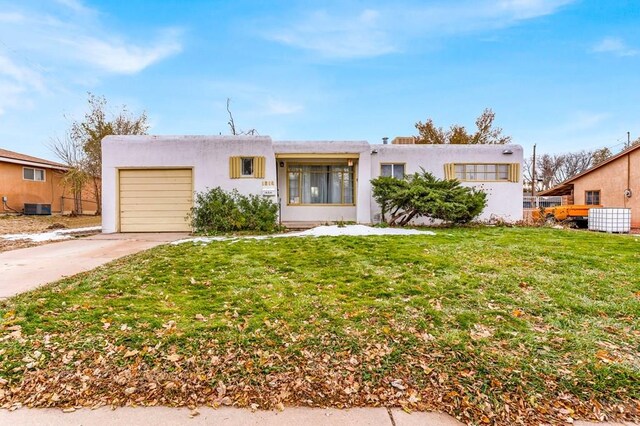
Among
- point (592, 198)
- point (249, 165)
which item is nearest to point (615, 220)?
point (592, 198)

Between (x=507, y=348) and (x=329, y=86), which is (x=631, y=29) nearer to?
(x=329, y=86)

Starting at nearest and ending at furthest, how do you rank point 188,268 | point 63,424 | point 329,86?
point 63,424, point 188,268, point 329,86

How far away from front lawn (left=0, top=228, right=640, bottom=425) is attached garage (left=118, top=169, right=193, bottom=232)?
5953 mm

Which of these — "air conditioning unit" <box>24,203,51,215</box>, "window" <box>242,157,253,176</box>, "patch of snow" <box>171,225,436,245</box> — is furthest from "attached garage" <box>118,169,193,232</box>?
"air conditioning unit" <box>24,203,51,215</box>

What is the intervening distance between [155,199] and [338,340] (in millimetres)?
9536

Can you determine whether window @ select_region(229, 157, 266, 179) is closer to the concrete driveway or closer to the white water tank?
the concrete driveway

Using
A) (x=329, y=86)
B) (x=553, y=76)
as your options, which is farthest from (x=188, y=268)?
(x=553, y=76)

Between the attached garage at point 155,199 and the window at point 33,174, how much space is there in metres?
11.7

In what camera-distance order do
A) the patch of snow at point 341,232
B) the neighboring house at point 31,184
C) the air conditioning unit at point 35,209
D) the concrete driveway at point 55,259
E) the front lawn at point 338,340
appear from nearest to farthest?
1. the front lawn at point 338,340
2. the concrete driveway at point 55,259
3. the patch of snow at point 341,232
4. the neighboring house at point 31,184
5. the air conditioning unit at point 35,209

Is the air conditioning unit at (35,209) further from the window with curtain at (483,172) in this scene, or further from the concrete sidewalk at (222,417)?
the window with curtain at (483,172)

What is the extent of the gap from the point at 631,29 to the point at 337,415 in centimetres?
1529

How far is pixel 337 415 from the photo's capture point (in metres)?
1.97

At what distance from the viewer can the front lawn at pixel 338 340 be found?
2.13 metres

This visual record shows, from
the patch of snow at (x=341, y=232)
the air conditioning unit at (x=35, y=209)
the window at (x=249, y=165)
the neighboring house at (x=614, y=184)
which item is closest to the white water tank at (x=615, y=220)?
the neighboring house at (x=614, y=184)
